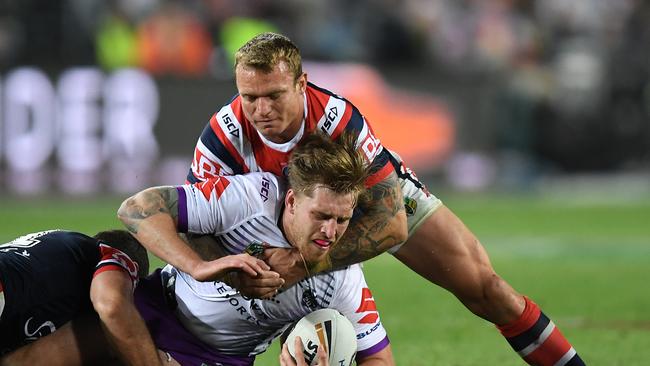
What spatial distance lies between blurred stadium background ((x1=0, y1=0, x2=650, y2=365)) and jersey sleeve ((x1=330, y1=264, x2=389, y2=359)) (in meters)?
5.66

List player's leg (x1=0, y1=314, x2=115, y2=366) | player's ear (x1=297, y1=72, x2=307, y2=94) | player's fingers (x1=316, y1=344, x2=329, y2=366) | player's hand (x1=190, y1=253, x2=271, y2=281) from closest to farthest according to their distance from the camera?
1. player's hand (x1=190, y1=253, x2=271, y2=281)
2. player's fingers (x1=316, y1=344, x2=329, y2=366)
3. player's leg (x1=0, y1=314, x2=115, y2=366)
4. player's ear (x1=297, y1=72, x2=307, y2=94)

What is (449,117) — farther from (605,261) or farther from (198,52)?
(605,261)

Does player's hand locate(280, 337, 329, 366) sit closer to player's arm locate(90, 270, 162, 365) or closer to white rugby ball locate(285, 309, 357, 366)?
white rugby ball locate(285, 309, 357, 366)

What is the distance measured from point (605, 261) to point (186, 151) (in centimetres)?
707

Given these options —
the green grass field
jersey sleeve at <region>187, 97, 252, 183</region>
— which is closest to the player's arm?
jersey sleeve at <region>187, 97, 252, 183</region>

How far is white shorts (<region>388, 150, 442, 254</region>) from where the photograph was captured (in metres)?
7.02

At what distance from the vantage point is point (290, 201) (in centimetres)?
627

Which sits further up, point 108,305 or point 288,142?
point 288,142

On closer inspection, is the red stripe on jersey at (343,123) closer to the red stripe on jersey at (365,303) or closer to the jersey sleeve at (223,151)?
the jersey sleeve at (223,151)

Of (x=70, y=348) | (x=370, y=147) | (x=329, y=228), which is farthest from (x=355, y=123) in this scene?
(x=70, y=348)

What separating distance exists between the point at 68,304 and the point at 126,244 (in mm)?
527

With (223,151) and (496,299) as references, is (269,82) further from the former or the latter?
(496,299)

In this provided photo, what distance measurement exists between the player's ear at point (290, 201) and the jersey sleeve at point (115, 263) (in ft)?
3.08

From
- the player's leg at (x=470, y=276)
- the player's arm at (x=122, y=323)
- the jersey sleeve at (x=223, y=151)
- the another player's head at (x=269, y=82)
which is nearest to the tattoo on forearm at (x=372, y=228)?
the player's leg at (x=470, y=276)
